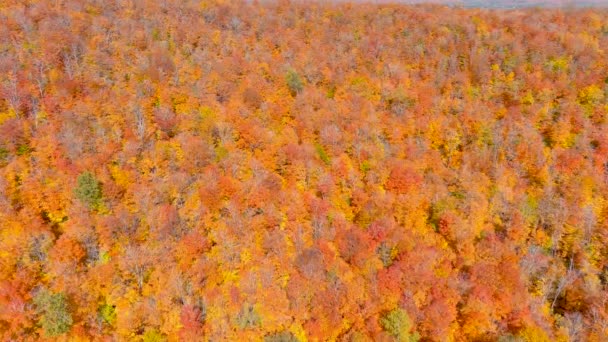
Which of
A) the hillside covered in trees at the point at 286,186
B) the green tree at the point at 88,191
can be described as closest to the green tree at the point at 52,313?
the hillside covered in trees at the point at 286,186

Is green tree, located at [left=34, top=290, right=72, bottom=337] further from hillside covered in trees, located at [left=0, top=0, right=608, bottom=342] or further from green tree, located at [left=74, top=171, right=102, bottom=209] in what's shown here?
green tree, located at [left=74, top=171, right=102, bottom=209]

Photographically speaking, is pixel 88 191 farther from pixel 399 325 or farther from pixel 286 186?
pixel 399 325

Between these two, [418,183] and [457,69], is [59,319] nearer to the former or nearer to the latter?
[418,183]

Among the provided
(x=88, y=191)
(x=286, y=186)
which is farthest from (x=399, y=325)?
(x=88, y=191)

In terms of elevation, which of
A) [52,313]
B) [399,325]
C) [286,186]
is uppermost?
[286,186]

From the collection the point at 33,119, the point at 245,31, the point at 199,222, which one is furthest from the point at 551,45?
the point at 33,119
